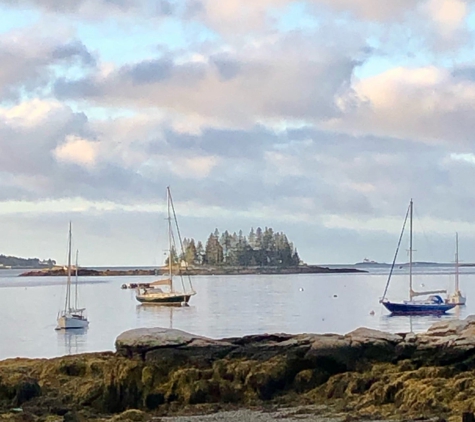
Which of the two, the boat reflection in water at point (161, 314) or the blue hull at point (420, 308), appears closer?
the boat reflection in water at point (161, 314)

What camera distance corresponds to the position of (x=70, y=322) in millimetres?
40844

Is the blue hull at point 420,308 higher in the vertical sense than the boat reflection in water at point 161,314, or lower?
higher

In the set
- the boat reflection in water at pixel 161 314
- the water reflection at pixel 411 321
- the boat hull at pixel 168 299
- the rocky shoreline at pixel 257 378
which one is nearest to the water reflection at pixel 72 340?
the boat reflection in water at pixel 161 314

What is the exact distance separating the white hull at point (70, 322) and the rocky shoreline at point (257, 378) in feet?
76.2

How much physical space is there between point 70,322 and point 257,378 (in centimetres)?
2644

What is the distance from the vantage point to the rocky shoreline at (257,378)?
14.3 metres

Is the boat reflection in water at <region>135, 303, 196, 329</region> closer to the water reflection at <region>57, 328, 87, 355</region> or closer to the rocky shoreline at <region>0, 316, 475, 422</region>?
the water reflection at <region>57, 328, 87, 355</region>

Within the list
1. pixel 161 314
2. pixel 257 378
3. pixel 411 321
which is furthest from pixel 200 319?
pixel 257 378

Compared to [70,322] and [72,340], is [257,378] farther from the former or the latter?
[70,322]

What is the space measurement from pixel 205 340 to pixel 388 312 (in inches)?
1457

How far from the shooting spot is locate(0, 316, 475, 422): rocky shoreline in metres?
14.3

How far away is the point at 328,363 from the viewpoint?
53.3 feet

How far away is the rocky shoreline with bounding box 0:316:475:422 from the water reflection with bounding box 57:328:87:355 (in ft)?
52.1

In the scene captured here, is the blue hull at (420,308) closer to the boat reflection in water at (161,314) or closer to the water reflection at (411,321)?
the water reflection at (411,321)
